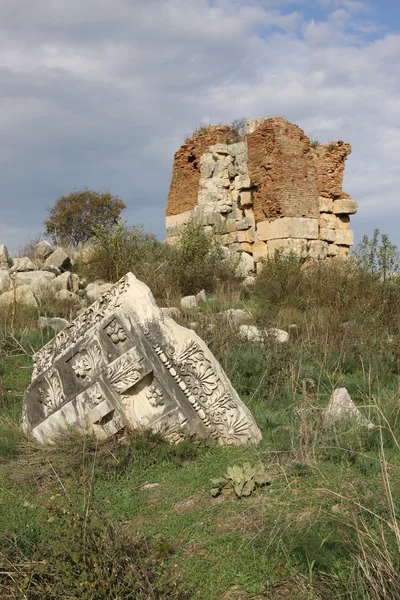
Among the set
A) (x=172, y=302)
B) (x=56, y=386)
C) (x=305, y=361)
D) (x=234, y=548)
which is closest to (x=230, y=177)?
(x=172, y=302)

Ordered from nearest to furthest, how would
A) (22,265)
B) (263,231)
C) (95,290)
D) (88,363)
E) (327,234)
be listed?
1. (88,363)
2. (95,290)
3. (22,265)
4. (263,231)
5. (327,234)

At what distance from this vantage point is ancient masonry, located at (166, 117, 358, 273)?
47.9 ft

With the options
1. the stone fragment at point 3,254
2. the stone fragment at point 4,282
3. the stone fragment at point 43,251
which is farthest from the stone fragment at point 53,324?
the stone fragment at point 43,251

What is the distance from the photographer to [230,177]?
16.0 metres

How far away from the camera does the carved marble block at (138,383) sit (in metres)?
4.25

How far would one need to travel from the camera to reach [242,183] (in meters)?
15.6

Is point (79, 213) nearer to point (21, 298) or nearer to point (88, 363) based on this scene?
point (21, 298)

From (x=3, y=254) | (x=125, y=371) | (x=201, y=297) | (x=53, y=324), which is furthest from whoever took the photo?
(x=3, y=254)

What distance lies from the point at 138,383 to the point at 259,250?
36.5 feet

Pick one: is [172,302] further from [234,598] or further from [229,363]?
[234,598]

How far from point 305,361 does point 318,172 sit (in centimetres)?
984

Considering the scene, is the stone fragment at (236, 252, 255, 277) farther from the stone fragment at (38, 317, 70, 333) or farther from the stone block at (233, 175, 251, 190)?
the stone fragment at (38, 317, 70, 333)

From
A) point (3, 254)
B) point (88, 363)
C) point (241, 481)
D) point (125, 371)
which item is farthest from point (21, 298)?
point (241, 481)

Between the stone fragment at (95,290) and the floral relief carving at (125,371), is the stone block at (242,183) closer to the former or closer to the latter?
the stone fragment at (95,290)
